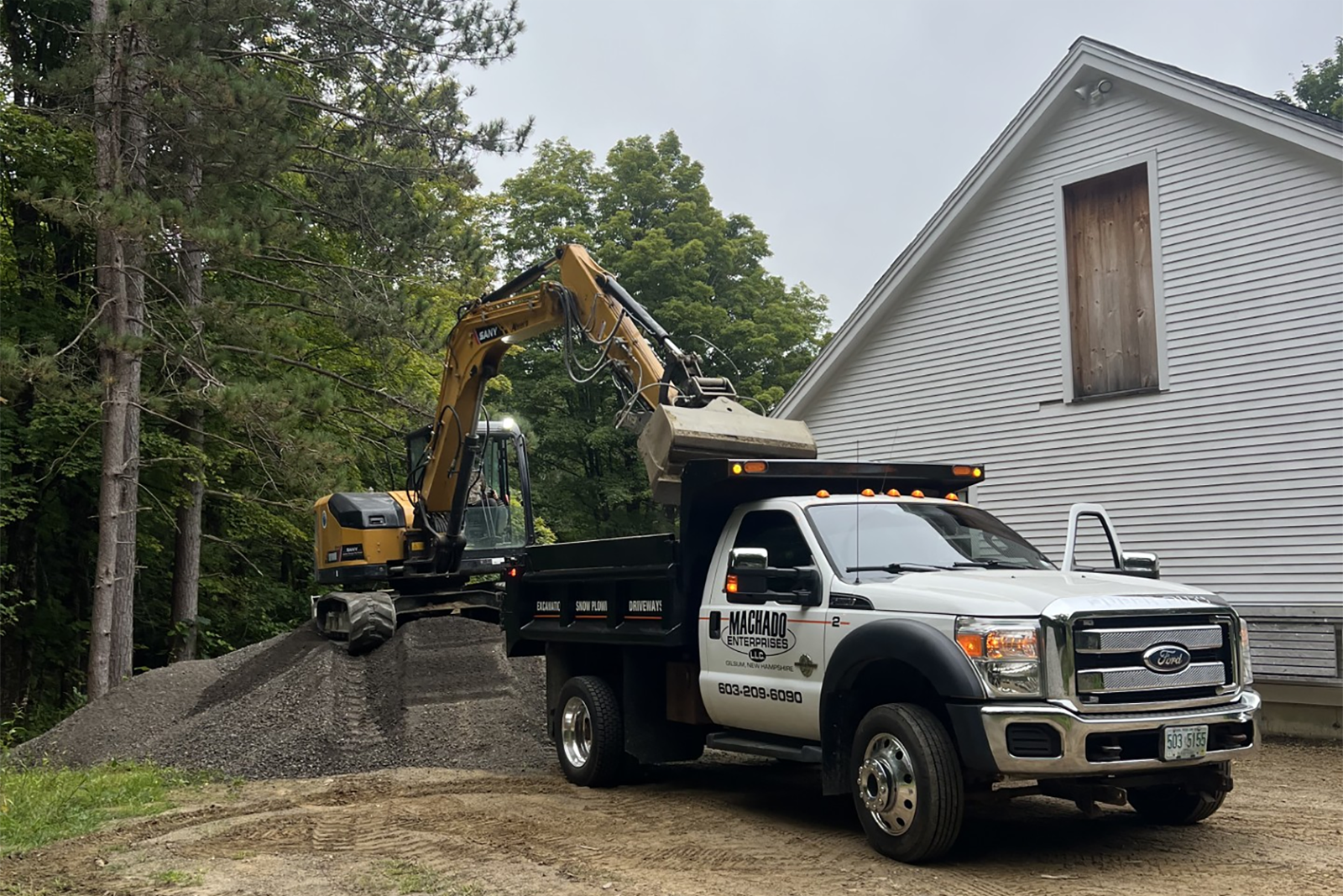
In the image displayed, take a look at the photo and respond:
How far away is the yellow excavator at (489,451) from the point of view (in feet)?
33.2

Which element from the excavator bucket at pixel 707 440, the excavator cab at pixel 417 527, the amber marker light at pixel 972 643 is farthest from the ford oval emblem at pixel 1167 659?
the excavator cab at pixel 417 527

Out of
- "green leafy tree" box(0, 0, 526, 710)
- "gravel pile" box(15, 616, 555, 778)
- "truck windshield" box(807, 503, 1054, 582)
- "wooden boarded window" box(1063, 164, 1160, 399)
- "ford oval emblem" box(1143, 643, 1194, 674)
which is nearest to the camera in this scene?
"ford oval emblem" box(1143, 643, 1194, 674)

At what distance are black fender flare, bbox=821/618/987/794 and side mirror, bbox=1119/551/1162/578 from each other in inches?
81.1

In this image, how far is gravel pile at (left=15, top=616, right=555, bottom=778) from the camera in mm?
12172

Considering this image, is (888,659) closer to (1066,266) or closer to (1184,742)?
(1184,742)

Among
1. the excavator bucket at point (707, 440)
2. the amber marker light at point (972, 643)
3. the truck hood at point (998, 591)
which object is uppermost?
the excavator bucket at point (707, 440)

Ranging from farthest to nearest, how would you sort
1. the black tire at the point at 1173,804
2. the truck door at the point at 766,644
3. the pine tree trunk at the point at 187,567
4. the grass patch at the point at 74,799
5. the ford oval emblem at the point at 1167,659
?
the pine tree trunk at the point at 187,567 < the grass patch at the point at 74,799 < the truck door at the point at 766,644 < the black tire at the point at 1173,804 < the ford oval emblem at the point at 1167,659

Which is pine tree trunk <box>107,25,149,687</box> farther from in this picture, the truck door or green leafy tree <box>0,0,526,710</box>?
the truck door


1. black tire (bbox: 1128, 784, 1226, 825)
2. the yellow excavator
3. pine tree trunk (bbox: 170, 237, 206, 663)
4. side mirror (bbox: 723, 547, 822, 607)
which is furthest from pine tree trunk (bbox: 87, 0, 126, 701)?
black tire (bbox: 1128, 784, 1226, 825)

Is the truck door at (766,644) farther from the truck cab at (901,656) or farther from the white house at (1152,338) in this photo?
the white house at (1152,338)

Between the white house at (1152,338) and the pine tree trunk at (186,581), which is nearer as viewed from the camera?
the white house at (1152,338)

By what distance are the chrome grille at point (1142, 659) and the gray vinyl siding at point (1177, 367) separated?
6.57 m

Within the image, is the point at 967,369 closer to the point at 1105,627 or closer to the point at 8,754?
the point at 1105,627

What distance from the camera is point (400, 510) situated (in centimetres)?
1786
